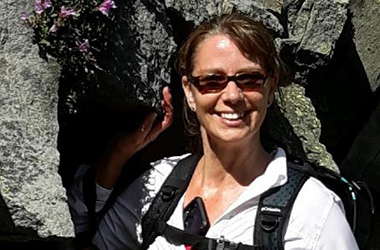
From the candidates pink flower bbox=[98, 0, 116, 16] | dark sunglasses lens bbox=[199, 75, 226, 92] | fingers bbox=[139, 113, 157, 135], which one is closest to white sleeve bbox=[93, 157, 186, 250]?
fingers bbox=[139, 113, 157, 135]

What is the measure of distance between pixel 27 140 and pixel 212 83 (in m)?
1.14

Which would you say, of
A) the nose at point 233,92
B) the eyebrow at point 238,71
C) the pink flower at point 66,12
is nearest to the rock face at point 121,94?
the pink flower at point 66,12

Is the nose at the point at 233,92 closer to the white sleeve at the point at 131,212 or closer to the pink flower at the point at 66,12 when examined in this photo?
the white sleeve at the point at 131,212

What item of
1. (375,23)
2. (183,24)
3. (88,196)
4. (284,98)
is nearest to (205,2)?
(183,24)

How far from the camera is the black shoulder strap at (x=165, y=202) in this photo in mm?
5555

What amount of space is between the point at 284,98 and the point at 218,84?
8.43 feet

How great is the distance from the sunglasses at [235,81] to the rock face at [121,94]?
0.86m

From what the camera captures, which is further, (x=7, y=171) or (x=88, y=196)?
(x=88, y=196)

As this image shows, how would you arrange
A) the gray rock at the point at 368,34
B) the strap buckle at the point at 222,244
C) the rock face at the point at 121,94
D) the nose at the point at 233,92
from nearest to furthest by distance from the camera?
1. the strap buckle at the point at 222,244
2. the nose at the point at 233,92
3. the rock face at the point at 121,94
4. the gray rock at the point at 368,34

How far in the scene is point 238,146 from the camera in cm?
545

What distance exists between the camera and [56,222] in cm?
530

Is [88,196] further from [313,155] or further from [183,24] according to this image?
[313,155]

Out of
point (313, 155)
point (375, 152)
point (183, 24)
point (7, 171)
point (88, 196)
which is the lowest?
point (375, 152)

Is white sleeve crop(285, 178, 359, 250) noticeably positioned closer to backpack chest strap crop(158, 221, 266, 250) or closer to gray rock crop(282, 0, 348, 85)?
backpack chest strap crop(158, 221, 266, 250)
